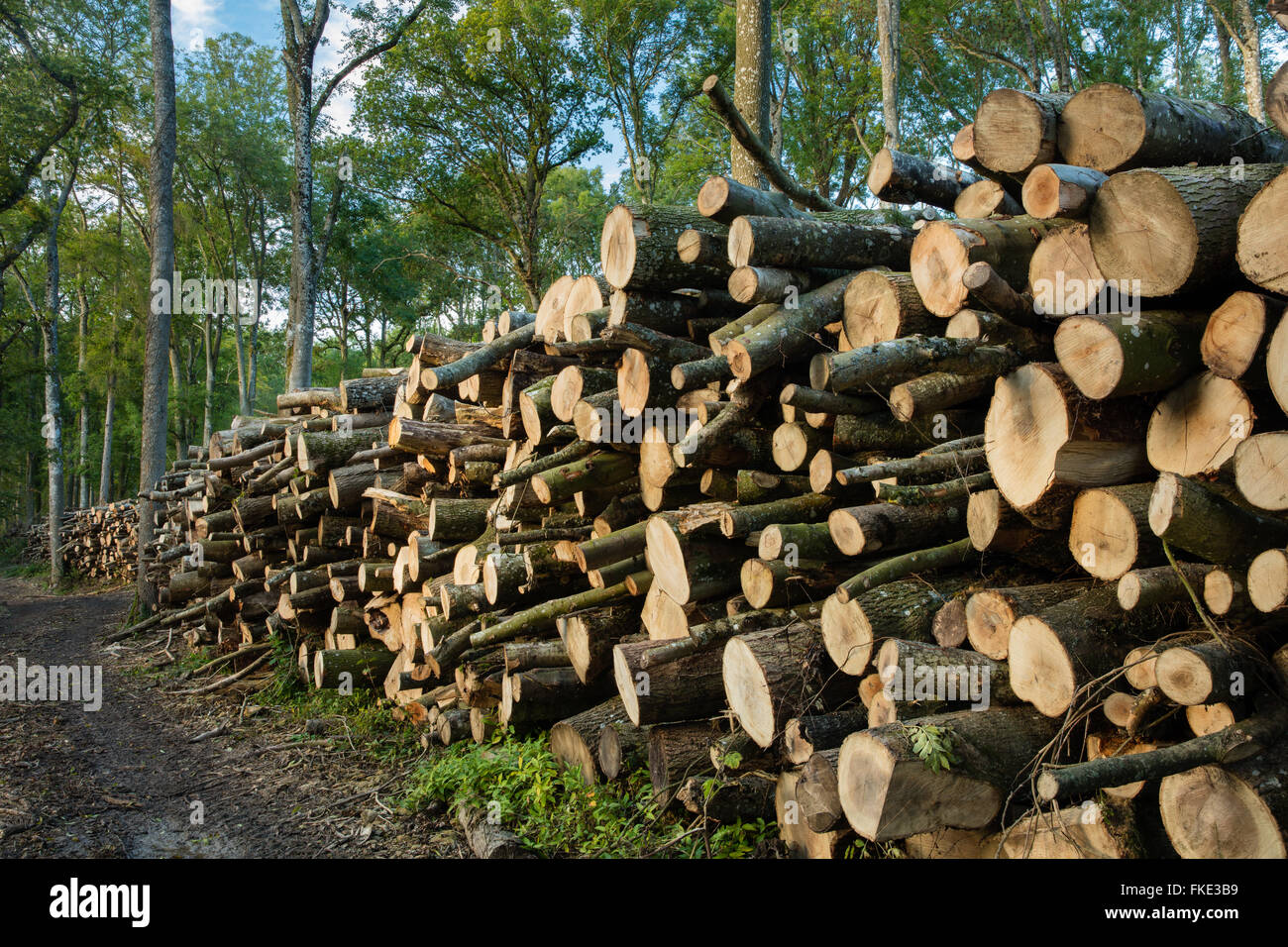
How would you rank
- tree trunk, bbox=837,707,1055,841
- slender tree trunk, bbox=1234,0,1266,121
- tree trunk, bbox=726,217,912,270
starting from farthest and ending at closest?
slender tree trunk, bbox=1234,0,1266,121 → tree trunk, bbox=726,217,912,270 → tree trunk, bbox=837,707,1055,841

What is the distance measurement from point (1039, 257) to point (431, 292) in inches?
1210

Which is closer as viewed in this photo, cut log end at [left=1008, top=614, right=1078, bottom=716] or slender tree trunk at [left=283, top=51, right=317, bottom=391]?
cut log end at [left=1008, top=614, right=1078, bottom=716]

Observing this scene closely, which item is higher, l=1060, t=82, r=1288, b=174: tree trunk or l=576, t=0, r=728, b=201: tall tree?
l=576, t=0, r=728, b=201: tall tree

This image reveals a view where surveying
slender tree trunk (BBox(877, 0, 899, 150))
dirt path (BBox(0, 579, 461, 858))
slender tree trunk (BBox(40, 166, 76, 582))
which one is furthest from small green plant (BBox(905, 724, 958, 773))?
slender tree trunk (BBox(40, 166, 76, 582))

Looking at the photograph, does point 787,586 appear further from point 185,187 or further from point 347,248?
point 185,187

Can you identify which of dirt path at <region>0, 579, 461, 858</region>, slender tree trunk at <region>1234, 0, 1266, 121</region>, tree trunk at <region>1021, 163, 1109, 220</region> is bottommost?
dirt path at <region>0, 579, 461, 858</region>

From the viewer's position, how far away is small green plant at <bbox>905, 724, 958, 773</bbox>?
2.71 meters

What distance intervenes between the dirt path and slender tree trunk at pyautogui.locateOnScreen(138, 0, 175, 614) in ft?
19.3

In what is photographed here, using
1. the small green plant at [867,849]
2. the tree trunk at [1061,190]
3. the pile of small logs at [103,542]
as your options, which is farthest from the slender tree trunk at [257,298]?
the tree trunk at [1061,190]

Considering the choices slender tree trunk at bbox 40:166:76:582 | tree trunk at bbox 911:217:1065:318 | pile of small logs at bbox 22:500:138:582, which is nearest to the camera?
tree trunk at bbox 911:217:1065:318

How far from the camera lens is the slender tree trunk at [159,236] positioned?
491 inches

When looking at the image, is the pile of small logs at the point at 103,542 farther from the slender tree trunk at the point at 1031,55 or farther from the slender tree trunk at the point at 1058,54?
the slender tree trunk at the point at 1031,55

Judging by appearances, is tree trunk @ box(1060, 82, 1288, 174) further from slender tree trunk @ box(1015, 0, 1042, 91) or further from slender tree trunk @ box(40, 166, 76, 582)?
slender tree trunk @ box(40, 166, 76, 582)

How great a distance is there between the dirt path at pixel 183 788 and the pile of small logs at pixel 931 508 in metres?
0.88
